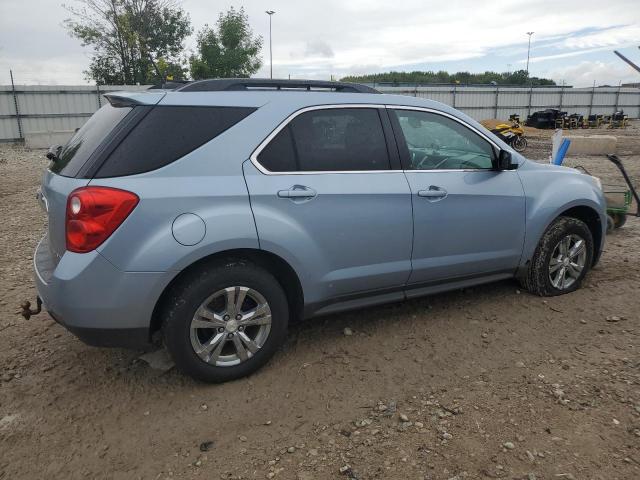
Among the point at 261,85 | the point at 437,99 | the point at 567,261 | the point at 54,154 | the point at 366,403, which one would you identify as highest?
the point at 437,99

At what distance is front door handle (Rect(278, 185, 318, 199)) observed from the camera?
2961 millimetres

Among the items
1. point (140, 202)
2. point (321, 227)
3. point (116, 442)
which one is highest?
point (140, 202)

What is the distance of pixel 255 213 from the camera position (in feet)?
9.43

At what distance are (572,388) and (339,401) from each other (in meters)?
1.37

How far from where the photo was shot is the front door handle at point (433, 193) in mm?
3451

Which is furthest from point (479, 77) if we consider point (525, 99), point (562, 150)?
point (562, 150)

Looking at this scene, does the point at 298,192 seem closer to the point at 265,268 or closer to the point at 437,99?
the point at 265,268

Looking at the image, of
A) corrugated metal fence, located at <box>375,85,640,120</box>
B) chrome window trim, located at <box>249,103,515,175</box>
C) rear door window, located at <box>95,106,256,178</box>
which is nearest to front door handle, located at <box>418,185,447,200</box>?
chrome window trim, located at <box>249,103,515,175</box>

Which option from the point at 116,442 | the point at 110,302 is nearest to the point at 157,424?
the point at 116,442

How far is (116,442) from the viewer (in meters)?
2.59

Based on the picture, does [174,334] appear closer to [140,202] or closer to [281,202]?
[140,202]

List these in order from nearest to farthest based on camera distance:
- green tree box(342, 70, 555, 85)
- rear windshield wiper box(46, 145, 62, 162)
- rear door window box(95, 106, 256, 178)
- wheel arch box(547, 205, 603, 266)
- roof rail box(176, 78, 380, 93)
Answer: rear door window box(95, 106, 256, 178), roof rail box(176, 78, 380, 93), rear windshield wiper box(46, 145, 62, 162), wheel arch box(547, 205, 603, 266), green tree box(342, 70, 555, 85)

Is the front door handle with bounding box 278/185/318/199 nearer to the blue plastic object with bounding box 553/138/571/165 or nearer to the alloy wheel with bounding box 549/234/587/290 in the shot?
the alloy wheel with bounding box 549/234/587/290

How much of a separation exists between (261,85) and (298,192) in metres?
0.79
